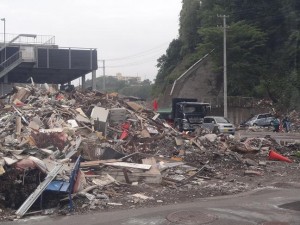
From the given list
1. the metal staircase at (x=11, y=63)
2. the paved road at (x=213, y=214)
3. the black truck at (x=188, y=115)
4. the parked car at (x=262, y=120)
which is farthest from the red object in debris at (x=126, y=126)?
the metal staircase at (x=11, y=63)

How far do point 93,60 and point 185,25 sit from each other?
→ 22.8 metres

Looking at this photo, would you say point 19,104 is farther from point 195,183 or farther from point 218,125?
point 218,125

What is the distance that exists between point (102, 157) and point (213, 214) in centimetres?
614

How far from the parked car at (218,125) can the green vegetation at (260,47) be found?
16.5 metres

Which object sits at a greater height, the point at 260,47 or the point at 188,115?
the point at 260,47

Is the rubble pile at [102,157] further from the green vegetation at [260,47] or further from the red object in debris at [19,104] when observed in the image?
the green vegetation at [260,47]

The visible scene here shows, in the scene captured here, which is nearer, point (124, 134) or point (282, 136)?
point (124, 134)

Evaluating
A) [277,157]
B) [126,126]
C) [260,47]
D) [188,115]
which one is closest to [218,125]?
[188,115]

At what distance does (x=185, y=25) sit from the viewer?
216 feet

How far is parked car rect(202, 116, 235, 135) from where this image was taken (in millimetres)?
30000

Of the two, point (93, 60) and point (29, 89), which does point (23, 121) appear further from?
point (93, 60)

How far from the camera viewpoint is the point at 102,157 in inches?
562

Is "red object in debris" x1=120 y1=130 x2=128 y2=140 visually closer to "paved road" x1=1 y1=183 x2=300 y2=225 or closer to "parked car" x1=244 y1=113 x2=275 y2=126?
"paved road" x1=1 y1=183 x2=300 y2=225

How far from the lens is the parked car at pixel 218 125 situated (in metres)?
30.0
